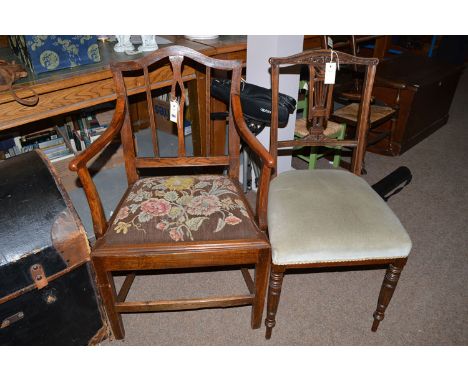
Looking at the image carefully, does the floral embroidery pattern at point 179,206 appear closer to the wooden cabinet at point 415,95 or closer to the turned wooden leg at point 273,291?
the turned wooden leg at point 273,291

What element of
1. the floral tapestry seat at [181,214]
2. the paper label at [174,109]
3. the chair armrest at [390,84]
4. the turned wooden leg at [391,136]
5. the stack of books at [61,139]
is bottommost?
the turned wooden leg at [391,136]

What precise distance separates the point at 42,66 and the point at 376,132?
2274mm

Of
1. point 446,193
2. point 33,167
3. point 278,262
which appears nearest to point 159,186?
point 33,167

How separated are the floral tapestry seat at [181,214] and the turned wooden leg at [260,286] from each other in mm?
94

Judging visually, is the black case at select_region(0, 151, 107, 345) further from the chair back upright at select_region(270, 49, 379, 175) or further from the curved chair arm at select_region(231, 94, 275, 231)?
the chair back upright at select_region(270, 49, 379, 175)

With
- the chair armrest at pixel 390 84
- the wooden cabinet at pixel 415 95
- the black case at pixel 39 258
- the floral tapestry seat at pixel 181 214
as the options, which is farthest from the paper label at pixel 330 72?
the wooden cabinet at pixel 415 95

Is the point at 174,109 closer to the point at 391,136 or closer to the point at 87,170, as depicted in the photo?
the point at 87,170

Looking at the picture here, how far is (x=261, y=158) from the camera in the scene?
1175mm

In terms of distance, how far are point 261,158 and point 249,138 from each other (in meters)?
0.10

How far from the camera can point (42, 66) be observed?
1.47m

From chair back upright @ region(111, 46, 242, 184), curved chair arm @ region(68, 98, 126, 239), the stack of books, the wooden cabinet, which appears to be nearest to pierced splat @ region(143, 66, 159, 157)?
chair back upright @ region(111, 46, 242, 184)

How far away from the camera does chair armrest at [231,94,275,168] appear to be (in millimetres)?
1151

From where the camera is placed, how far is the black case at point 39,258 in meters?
1.07

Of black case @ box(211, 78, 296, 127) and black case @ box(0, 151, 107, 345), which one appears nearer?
black case @ box(0, 151, 107, 345)
